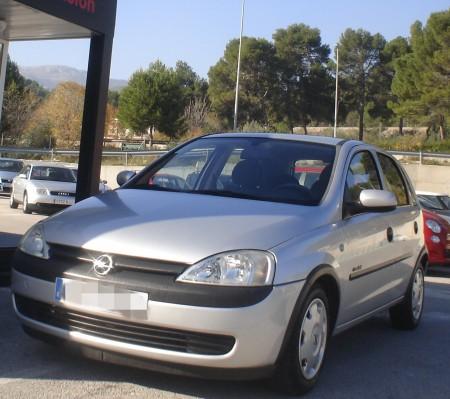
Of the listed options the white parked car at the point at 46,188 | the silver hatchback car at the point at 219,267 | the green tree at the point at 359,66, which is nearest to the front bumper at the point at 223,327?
the silver hatchback car at the point at 219,267

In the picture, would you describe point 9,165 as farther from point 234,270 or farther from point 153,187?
point 234,270

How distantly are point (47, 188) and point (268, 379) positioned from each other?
13.7 meters

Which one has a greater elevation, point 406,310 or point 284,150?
point 284,150

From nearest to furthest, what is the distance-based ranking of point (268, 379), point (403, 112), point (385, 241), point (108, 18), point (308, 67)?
point (268, 379)
point (385, 241)
point (108, 18)
point (403, 112)
point (308, 67)

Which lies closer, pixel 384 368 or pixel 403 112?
pixel 384 368

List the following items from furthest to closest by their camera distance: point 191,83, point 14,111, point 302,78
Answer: point 191,83 < point 302,78 < point 14,111

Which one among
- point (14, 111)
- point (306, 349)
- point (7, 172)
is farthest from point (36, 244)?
point (14, 111)

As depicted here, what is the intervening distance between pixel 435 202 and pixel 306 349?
8.84 meters

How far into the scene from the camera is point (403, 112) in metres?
46.5

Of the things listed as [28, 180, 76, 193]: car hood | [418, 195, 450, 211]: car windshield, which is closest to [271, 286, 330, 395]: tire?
[418, 195, 450, 211]: car windshield

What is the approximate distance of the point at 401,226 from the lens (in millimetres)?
5656

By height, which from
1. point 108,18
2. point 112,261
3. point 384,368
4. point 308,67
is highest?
point 308,67

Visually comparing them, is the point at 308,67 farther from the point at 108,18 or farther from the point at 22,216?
the point at 108,18

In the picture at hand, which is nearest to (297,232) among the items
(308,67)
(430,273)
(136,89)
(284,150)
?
(284,150)
